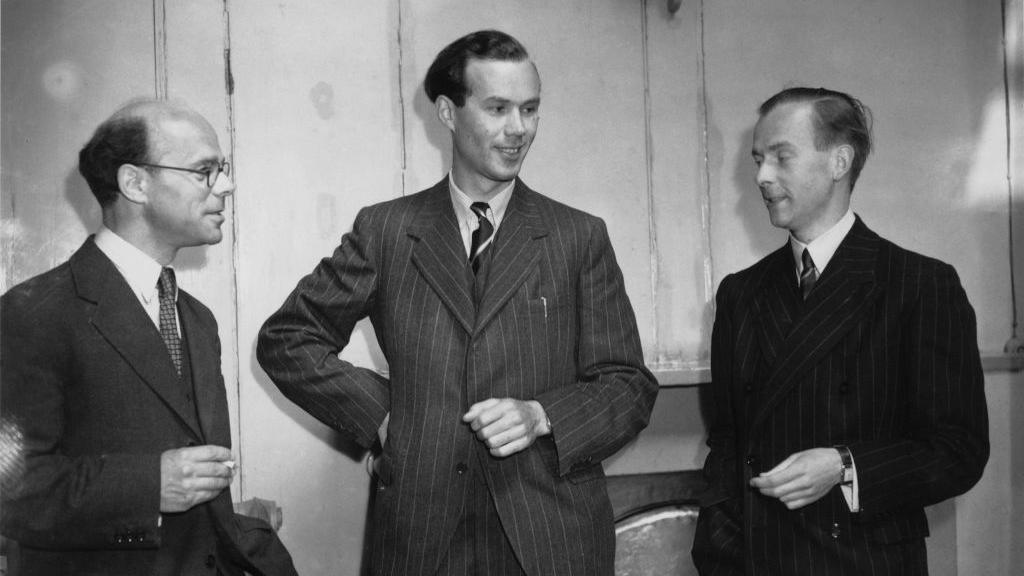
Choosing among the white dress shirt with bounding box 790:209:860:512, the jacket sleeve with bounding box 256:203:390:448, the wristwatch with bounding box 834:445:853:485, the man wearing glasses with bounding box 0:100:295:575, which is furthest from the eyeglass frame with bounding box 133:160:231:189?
the wristwatch with bounding box 834:445:853:485

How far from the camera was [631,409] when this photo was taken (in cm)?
213

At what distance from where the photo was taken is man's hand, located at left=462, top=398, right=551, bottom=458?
191 cm

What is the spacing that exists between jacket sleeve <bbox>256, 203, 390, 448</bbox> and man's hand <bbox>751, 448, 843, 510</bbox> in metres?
0.84

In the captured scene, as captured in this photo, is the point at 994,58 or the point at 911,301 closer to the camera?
the point at 911,301

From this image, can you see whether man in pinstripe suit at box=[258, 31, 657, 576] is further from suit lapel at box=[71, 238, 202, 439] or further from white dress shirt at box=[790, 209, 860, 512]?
white dress shirt at box=[790, 209, 860, 512]

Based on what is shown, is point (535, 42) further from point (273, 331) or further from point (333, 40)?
point (273, 331)

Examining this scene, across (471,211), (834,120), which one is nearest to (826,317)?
(834,120)

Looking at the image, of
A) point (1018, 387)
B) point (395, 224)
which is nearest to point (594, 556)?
point (395, 224)

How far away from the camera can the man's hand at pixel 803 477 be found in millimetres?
2031

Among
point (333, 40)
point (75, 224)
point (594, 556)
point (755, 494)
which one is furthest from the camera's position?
point (333, 40)

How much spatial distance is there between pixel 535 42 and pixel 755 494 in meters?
1.79

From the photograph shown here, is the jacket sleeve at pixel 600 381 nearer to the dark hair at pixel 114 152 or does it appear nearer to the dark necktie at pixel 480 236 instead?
the dark necktie at pixel 480 236

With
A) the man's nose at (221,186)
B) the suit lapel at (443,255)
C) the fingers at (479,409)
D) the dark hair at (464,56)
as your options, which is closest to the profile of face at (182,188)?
the man's nose at (221,186)

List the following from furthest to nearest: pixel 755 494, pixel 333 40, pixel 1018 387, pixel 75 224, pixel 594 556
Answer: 1. pixel 1018 387
2. pixel 333 40
3. pixel 75 224
4. pixel 755 494
5. pixel 594 556
